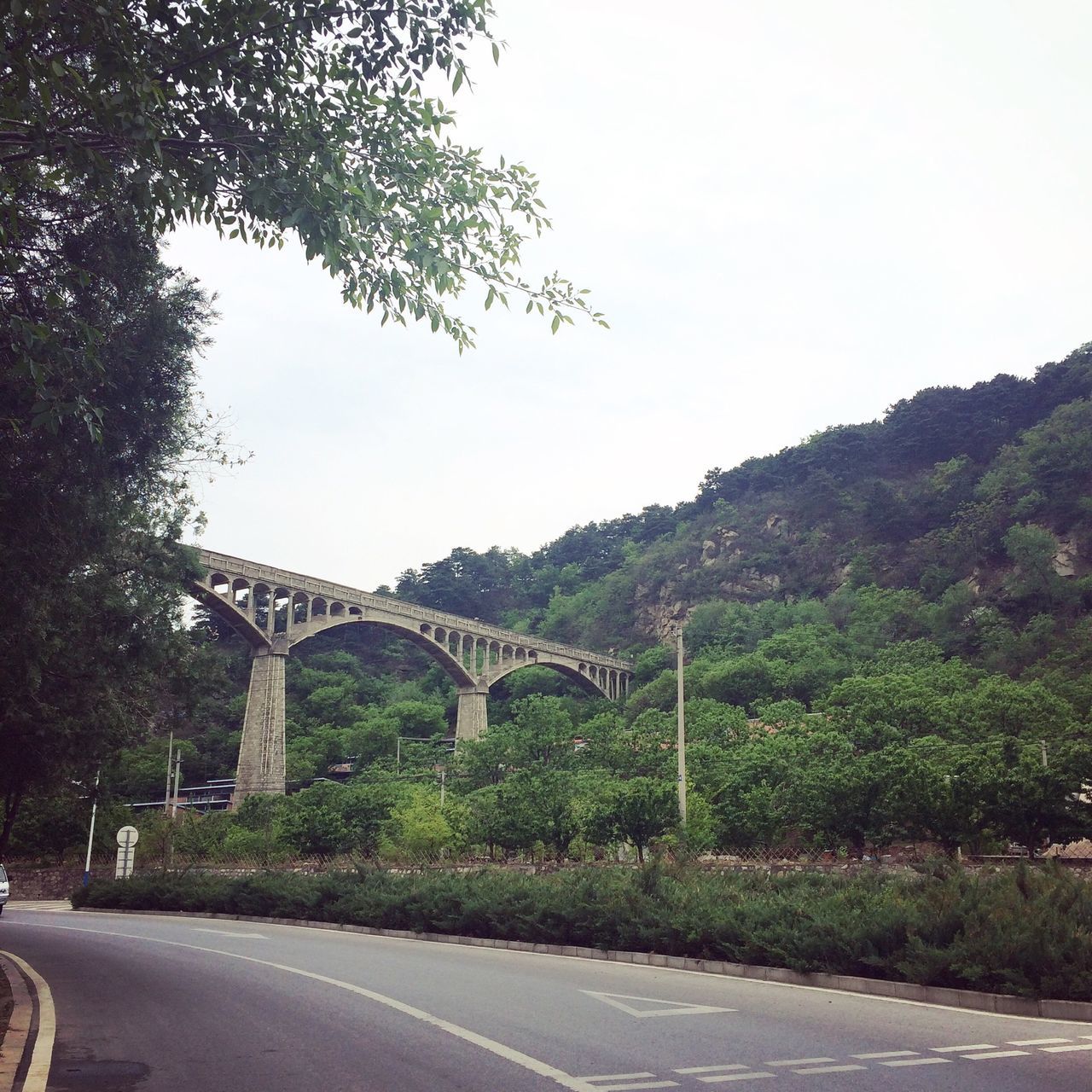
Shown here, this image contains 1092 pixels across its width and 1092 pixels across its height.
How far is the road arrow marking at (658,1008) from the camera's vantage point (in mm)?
8891

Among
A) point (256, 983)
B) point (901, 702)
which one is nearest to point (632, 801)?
point (901, 702)

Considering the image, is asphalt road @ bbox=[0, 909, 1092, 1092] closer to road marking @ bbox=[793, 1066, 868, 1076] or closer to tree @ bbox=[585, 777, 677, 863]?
road marking @ bbox=[793, 1066, 868, 1076]

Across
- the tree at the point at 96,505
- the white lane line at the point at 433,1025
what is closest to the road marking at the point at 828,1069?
the white lane line at the point at 433,1025

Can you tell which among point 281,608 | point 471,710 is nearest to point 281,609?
point 281,608

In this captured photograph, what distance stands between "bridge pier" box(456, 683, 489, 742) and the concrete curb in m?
55.9

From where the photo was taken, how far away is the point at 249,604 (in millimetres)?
54125

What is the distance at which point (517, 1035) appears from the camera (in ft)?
26.1

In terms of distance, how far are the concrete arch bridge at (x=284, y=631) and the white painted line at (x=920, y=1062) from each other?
3835 centimetres

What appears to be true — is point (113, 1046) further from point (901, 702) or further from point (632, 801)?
point (901, 702)

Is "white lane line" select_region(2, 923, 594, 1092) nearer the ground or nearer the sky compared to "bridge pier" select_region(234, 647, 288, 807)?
nearer the ground

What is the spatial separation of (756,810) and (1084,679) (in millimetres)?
21948

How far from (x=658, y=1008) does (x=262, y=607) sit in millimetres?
50519

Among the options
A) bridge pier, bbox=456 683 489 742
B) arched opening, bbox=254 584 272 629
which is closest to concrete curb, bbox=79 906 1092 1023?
arched opening, bbox=254 584 272 629

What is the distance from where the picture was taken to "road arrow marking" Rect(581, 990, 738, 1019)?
29.2ft
